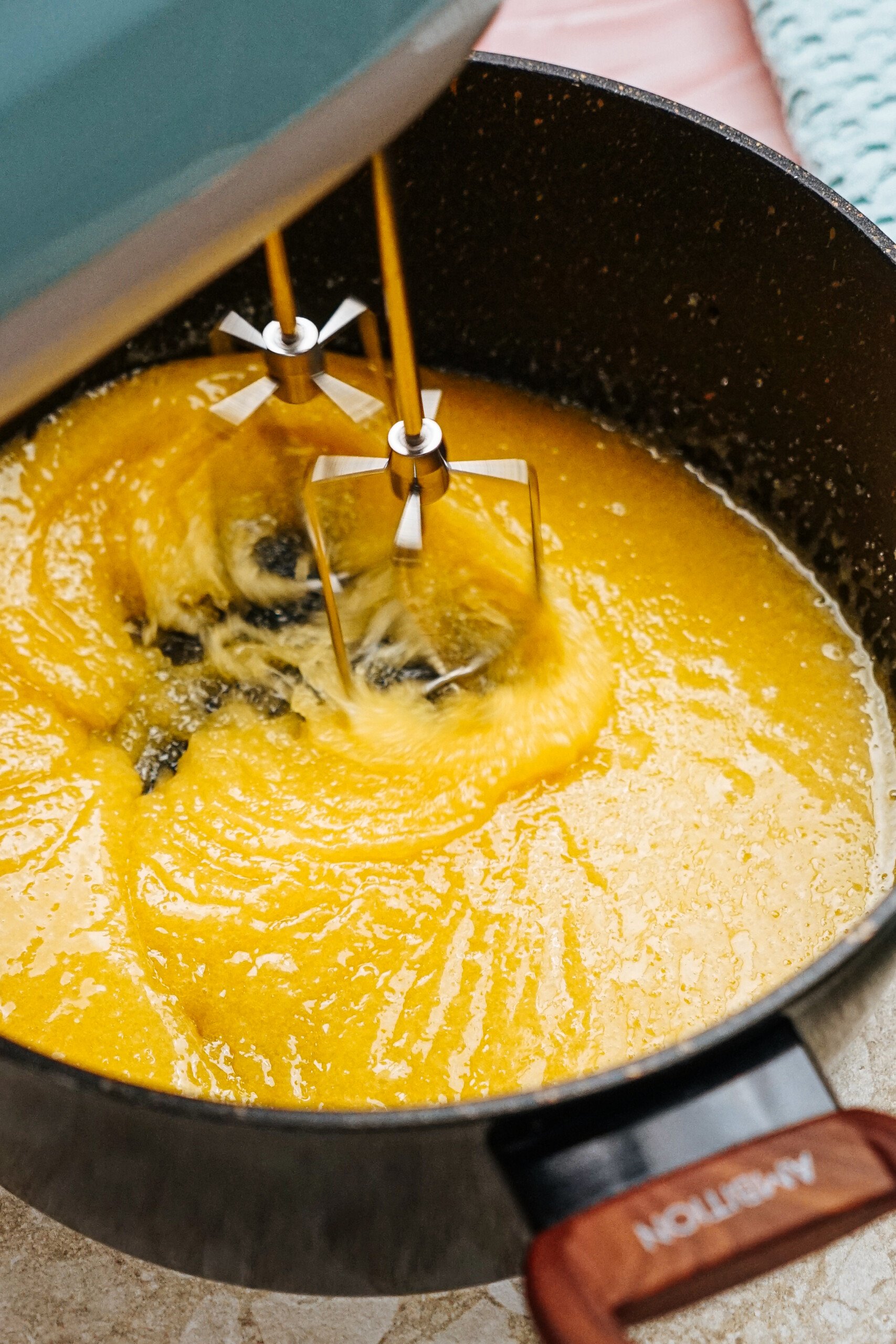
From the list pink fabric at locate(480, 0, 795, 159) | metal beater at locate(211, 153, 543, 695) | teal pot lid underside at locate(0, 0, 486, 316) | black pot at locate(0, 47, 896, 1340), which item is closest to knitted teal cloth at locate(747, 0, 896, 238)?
pink fabric at locate(480, 0, 795, 159)

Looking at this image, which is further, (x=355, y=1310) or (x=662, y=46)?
(x=662, y=46)

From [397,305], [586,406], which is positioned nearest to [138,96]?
[397,305]

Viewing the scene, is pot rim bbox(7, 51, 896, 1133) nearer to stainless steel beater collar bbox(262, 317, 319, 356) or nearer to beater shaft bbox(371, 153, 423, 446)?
beater shaft bbox(371, 153, 423, 446)

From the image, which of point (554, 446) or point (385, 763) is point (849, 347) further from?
point (385, 763)

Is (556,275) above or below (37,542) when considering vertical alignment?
above

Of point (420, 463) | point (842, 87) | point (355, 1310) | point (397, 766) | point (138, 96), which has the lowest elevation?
point (355, 1310)

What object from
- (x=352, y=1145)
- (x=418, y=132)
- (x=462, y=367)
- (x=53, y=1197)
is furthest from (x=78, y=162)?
(x=462, y=367)

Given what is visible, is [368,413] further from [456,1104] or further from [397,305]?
[456,1104]
